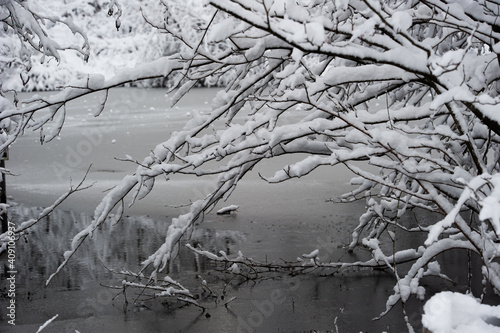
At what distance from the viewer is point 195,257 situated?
22.9ft

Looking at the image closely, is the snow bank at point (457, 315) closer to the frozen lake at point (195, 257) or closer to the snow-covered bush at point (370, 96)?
the snow-covered bush at point (370, 96)

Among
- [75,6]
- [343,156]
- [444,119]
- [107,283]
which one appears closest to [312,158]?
[343,156]

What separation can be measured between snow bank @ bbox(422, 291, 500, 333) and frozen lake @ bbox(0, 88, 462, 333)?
4.59 feet

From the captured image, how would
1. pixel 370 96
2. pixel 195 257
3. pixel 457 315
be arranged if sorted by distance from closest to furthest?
pixel 457 315 → pixel 370 96 → pixel 195 257

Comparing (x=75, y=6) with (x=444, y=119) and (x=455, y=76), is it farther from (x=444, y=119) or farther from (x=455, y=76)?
(x=455, y=76)

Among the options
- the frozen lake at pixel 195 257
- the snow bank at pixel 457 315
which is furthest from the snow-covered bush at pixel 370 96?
the frozen lake at pixel 195 257

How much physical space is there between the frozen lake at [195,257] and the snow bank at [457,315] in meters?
1.40

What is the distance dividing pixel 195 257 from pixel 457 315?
5118 millimetres

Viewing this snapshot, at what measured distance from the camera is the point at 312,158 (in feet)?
13.4

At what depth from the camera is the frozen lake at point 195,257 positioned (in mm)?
5176

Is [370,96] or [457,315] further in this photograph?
[370,96]

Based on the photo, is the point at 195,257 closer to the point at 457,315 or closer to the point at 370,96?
the point at 370,96

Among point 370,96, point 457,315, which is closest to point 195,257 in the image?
point 370,96

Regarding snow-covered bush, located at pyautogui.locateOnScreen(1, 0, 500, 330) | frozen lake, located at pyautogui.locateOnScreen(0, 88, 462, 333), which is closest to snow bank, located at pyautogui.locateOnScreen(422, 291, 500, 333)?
snow-covered bush, located at pyautogui.locateOnScreen(1, 0, 500, 330)
